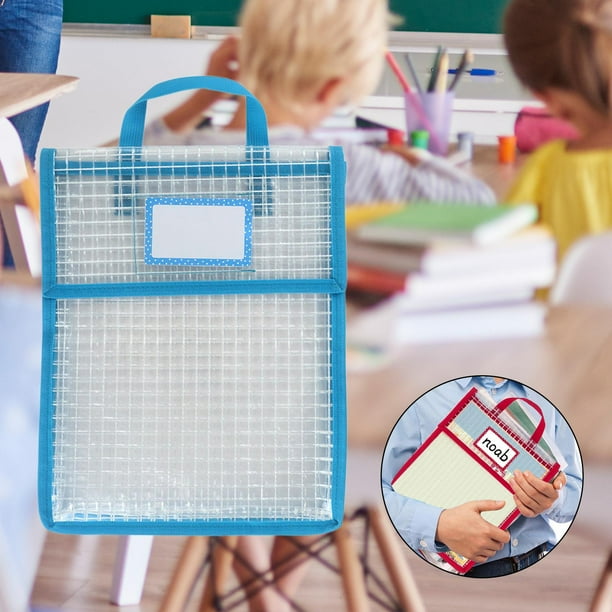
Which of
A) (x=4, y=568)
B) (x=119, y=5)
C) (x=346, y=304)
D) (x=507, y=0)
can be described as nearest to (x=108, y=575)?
(x=4, y=568)

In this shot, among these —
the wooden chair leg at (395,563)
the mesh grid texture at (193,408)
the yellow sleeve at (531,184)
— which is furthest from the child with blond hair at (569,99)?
the wooden chair leg at (395,563)

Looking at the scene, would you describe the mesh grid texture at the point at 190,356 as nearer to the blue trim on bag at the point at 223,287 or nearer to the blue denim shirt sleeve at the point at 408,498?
the blue trim on bag at the point at 223,287

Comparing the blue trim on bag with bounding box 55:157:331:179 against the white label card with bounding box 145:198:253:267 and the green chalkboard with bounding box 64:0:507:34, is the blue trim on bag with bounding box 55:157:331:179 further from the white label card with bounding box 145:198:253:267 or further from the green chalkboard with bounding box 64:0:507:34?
the green chalkboard with bounding box 64:0:507:34

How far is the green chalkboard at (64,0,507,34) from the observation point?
1320mm

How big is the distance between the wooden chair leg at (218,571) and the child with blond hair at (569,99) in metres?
0.57

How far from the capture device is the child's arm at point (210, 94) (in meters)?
1.34

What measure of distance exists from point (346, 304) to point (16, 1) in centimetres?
58

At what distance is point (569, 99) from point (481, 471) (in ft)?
1.54

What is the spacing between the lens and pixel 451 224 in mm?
1308

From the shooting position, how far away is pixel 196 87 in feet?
4.16

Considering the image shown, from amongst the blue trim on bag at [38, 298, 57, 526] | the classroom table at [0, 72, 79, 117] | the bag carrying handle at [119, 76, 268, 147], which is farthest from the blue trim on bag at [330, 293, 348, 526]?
the classroom table at [0, 72, 79, 117]

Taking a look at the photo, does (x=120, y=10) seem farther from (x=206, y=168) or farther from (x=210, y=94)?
(x=206, y=168)

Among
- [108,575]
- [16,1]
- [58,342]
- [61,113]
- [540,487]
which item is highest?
[16,1]

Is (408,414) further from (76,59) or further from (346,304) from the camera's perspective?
(76,59)
